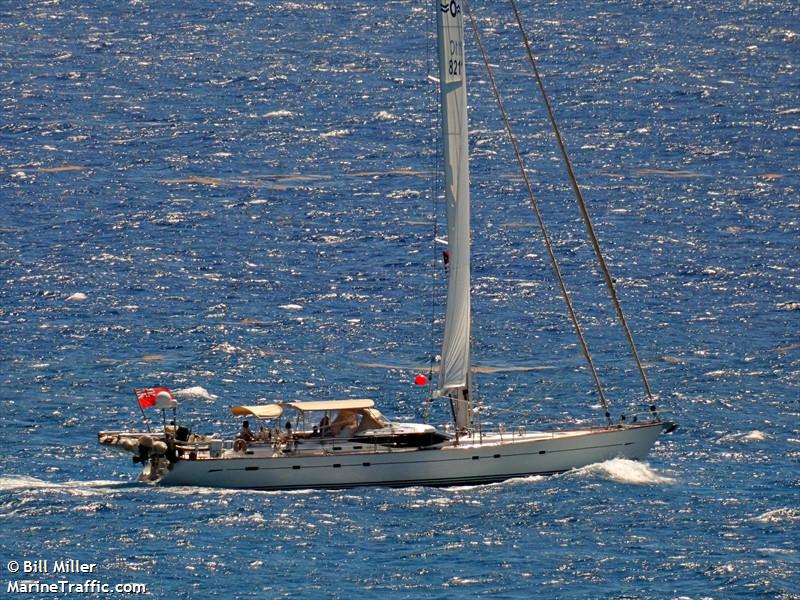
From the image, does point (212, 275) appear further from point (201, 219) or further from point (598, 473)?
point (598, 473)

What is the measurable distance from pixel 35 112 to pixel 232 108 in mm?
16401

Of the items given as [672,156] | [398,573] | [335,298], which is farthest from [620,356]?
[672,156]

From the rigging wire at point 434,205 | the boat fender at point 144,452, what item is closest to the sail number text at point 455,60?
the rigging wire at point 434,205

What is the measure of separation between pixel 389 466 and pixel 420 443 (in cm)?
171

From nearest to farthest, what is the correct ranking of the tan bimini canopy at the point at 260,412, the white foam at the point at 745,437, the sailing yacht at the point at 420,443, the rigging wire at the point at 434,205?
the sailing yacht at the point at 420,443
the tan bimini canopy at the point at 260,412
the white foam at the point at 745,437
the rigging wire at the point at 434,205

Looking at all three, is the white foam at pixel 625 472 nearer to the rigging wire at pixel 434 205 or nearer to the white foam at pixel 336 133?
the rigging wire at pixel 434 205

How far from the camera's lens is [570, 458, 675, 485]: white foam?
71062 millimetres

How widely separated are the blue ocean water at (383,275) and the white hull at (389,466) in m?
0.75

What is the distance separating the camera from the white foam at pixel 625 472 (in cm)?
7106

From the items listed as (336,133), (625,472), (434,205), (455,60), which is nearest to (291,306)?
(434,205)

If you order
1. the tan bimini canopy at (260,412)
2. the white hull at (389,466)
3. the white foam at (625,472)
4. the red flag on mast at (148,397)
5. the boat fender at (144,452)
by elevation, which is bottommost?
the white foam at (625,472)

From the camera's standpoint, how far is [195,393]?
84312 millimetres

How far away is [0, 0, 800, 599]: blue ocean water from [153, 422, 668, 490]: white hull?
0.75 m

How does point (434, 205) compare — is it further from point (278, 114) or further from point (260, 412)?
point (260, 412)
